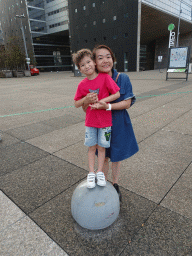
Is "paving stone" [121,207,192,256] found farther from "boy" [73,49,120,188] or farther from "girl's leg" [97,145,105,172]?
"girl's leg" [97,145,105,172]

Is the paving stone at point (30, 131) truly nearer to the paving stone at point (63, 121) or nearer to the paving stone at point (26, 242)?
the paving stone at point (63, 121)

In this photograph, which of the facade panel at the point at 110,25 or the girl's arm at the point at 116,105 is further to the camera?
the facade panel at the point at 110,25

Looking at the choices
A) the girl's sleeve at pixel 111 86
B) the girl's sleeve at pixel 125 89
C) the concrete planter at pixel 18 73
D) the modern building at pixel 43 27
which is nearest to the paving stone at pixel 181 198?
the girl's sleeve at pixel 125 89

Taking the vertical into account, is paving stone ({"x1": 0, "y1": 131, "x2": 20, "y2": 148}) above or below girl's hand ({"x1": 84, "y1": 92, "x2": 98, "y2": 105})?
below

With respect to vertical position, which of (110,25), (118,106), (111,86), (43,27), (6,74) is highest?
(43,27)

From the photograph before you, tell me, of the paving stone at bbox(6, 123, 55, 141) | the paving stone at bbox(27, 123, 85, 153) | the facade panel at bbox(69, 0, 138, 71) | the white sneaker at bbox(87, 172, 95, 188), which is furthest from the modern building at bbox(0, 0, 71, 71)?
the white sneaker at bbox(87, 172, 95, 188)

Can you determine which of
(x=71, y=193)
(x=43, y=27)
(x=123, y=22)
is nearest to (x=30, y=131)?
(x=71, y=193)

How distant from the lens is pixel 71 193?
2.63 meters

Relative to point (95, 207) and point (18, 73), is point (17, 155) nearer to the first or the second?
point (95, 207)

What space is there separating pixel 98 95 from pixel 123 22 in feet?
109

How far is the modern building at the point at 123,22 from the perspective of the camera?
28828 millimetres

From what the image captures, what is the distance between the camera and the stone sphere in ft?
6.12

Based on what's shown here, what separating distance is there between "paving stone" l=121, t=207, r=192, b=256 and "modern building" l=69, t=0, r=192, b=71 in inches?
1234

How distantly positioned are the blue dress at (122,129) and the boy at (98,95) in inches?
4.5
